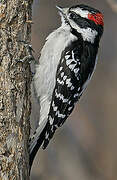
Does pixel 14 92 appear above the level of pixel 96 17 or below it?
below

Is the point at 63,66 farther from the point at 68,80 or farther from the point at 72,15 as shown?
the point at 72,15

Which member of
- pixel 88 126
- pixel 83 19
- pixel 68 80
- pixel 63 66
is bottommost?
pixel 88 126

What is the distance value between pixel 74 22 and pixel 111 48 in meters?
5.93

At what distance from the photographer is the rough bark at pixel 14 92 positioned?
14.1ft

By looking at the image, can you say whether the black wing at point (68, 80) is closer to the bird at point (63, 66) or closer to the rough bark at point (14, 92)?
the bird at point (63, 66)

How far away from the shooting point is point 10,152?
432 centimetres

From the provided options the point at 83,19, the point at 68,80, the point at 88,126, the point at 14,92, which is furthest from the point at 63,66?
the point at 88,126

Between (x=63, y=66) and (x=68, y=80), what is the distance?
0.50 feet

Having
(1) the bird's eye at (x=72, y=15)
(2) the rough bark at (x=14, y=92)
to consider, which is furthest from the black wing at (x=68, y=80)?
(2) the rough bark at (x=14, y=92)

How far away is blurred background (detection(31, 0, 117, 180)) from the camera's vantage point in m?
8.84

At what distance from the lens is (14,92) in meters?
4.43

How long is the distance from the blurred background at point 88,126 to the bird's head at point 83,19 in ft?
11.4

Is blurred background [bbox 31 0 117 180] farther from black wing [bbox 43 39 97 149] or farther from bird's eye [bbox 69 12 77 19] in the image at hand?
bird's eye [bbox 69 12 77 19]

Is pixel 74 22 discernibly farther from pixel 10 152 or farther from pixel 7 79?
pixel 10 152
